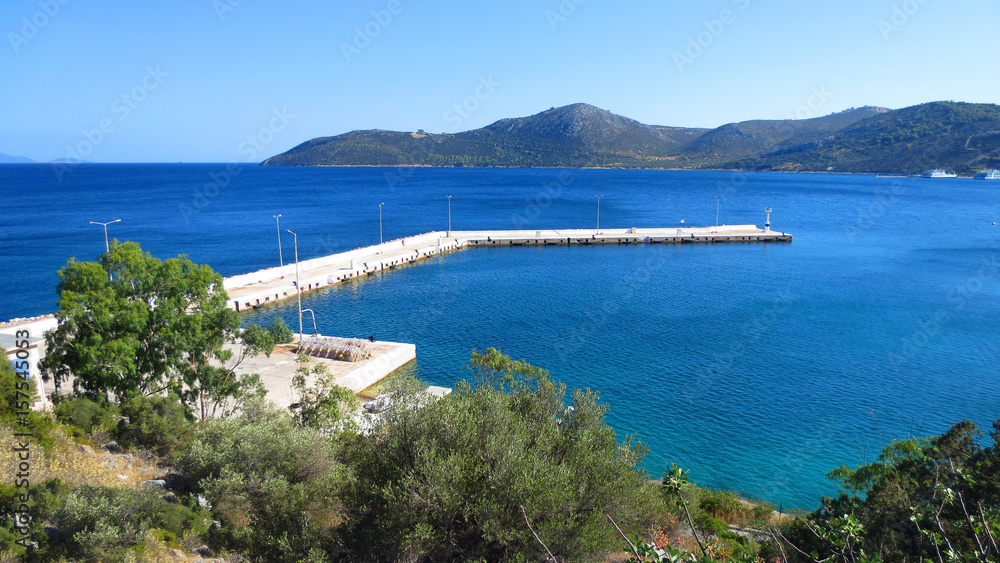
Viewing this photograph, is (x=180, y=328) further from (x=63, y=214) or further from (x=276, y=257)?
(x=63, y=214)

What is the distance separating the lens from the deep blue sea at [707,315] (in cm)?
2728

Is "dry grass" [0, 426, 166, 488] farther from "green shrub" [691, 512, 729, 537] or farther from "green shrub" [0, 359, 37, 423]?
"green shrub" [691, 512, 729, 537]

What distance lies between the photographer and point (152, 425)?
1877cm

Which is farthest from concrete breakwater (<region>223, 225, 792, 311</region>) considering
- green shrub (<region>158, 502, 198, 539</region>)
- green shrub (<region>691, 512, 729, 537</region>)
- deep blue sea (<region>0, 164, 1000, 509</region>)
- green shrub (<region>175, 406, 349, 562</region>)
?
green shrub (<region>691, 512, 729, 537</region>)

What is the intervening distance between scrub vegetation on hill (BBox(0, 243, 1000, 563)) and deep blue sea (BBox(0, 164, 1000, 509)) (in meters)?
8.50

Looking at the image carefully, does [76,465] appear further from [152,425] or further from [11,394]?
[11,394]

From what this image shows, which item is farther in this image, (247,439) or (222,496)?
(247,439)

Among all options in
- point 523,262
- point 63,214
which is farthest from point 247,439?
point 63,214

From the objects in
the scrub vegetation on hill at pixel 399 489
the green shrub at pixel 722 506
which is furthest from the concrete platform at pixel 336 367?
the green shrub at pixel 722 506

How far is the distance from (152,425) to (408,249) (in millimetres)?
54009

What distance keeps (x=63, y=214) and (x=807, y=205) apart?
161 m

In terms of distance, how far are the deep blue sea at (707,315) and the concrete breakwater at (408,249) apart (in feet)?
7.00

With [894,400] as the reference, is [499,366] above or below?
above

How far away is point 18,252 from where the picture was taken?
2869 inches
